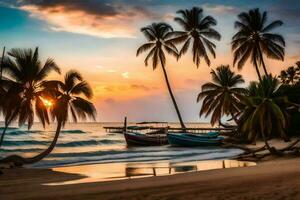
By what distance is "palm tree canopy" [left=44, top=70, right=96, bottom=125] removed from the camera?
2828 cm

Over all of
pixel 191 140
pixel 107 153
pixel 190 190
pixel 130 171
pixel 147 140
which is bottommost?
pixel 107 153

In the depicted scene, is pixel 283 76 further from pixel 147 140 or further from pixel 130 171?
pixel 130 171

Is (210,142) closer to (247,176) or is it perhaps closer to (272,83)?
(272,83)

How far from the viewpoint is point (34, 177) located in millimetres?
21531

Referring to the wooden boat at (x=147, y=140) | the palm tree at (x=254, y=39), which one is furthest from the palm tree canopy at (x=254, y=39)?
the wooden boat at (x=147, y=140)

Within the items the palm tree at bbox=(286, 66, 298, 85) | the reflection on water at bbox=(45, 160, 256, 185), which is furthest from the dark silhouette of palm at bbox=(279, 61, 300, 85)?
the reflection on water at bbox=(45, 160, 256, 185)

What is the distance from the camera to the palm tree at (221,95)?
5531cm

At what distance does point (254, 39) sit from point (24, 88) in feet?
129

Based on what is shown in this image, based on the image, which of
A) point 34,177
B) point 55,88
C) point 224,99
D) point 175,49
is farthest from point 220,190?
point 175,49

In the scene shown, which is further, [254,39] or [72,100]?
[254,39]

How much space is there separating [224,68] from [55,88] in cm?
3568

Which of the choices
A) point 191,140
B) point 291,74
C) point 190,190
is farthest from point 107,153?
point 291,74

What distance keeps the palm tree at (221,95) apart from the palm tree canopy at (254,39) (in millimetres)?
2267

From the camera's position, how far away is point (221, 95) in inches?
2226
